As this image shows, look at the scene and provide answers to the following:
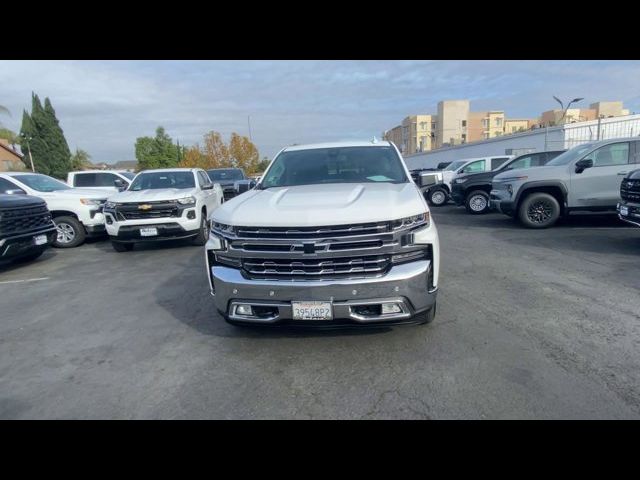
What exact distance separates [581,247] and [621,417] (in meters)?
5.50

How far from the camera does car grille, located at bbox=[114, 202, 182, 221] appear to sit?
7.80 meters

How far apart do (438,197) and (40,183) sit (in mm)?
13255

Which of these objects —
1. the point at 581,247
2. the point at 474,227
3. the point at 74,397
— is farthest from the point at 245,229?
the point at 474,227

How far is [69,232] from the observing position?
9.59 meters

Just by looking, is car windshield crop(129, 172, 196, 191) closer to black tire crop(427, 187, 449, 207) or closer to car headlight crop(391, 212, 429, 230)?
car headlight crop(391, 212, 429, 230)

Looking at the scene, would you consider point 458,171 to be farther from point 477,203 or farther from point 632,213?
point 632,213

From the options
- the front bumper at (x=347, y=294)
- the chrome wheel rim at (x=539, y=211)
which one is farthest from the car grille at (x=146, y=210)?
the chrome wheel rim at (x=539, y=211)

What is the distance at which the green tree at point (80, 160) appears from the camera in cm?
6478

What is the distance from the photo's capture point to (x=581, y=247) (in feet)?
22.9

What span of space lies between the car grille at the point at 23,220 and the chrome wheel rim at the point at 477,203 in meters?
11.5

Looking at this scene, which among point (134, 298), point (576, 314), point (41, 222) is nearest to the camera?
point (576, 314)
